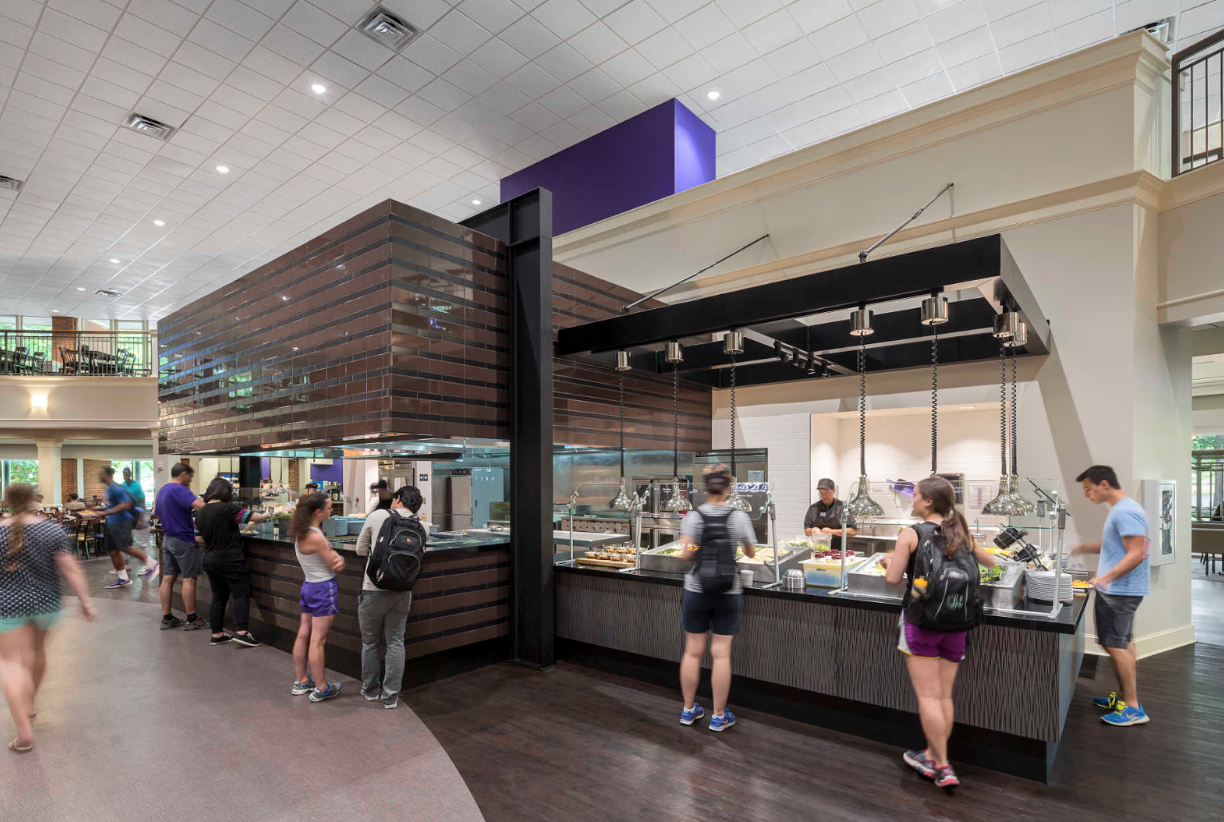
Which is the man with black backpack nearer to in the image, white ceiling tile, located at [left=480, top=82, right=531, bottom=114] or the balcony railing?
white ceiling tile, located at [left=480, top=82, right=531, bottom=114]

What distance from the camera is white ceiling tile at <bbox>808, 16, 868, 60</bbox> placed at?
6547mm

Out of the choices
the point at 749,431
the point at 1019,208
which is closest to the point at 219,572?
the point at 749,431

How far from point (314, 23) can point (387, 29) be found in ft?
2.29

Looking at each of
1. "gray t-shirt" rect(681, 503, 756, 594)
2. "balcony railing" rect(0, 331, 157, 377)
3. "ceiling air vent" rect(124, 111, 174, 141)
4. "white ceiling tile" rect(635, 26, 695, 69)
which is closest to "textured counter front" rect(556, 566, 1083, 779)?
"gray t-shirt" rect(681, 503, 756, 594)

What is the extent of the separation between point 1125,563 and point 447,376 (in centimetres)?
470

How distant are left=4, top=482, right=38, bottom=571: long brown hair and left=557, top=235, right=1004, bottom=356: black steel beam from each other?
3.82 meters

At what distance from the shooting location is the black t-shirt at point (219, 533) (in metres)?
5.77

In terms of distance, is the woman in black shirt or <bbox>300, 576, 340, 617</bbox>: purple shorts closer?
<bbox>300, 576, 340, 617</bbox>: purple shorts

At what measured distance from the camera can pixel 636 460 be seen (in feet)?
25.1

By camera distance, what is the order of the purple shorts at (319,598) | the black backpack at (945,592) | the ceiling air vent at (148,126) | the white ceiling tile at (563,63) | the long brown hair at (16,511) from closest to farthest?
the black backpack at (945,592)
the long brown hair at (16,511)
the purple shorts at (319,598)
the white ceiling tile at (563,63)
the ceiling air vent at (148,126)

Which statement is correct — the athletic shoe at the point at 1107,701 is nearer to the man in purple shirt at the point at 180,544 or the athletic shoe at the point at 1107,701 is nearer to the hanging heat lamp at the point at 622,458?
the hanging heat lamp at the point at 622,458

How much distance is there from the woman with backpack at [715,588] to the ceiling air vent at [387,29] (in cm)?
548

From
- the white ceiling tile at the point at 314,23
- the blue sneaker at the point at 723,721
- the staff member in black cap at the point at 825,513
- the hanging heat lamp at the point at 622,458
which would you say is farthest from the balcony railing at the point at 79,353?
the blue sneaker at the point at 723,721

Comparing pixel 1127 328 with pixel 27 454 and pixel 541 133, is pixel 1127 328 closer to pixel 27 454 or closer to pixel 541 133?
pixel 541 133
